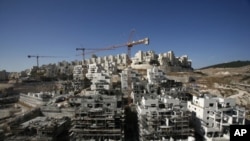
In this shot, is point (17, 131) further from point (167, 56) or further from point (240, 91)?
point (167, 56)

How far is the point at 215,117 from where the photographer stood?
11.5 m

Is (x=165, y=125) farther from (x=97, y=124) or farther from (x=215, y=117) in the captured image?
(x=97, y=124)

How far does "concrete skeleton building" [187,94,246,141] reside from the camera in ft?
36.1

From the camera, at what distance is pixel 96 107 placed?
12461mm

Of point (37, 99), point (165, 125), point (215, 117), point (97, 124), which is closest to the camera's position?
point (165, 125)

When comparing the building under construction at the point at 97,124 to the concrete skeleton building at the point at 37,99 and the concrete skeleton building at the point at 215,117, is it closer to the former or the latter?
the concrete skeleton building at the point at 215,117

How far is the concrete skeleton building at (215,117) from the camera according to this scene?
36.1ft

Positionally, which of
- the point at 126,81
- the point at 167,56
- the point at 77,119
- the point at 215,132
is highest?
the point at 167,56

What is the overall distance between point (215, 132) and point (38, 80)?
30728mm

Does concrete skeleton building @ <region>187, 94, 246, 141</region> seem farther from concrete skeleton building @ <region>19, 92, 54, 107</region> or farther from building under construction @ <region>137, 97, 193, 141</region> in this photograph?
concrete skeleton building @ <region>19, 92, 54, 107</region>

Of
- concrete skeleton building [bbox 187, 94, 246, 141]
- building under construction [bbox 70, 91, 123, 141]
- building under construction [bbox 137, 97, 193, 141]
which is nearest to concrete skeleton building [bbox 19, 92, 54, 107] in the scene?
building under construction [bbox 70, 91, 123, 141]

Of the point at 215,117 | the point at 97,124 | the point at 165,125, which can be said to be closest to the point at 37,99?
the point at 97,124

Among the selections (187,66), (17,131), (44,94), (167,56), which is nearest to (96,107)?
(17,131)

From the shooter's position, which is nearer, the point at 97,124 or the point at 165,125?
the point at 165,125
